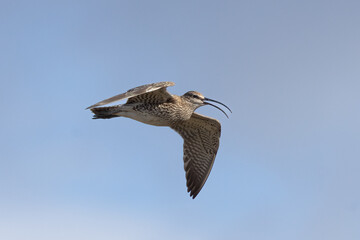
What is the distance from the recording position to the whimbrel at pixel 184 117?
1589 cm

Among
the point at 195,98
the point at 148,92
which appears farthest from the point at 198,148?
the point at 148,92

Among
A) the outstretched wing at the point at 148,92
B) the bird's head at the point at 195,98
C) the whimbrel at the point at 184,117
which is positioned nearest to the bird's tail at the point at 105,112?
the whimbrel at the point at 184,117

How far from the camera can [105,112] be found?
54.6ft

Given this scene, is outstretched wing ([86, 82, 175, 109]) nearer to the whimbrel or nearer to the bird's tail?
the whimbrel

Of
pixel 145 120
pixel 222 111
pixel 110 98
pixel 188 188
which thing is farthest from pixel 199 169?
pixel 110 98

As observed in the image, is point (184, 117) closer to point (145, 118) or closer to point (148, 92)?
point (145, 118)

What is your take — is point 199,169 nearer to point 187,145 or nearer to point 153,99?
point 187,145

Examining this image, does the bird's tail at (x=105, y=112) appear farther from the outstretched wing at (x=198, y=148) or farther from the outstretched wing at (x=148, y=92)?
the outstretched wing at (x=198, y=148)

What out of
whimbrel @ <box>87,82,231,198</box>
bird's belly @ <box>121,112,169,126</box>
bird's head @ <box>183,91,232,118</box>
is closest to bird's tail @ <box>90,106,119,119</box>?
whimbrel @ <box>87,82,231,198</box>

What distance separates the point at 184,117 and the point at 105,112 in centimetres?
240

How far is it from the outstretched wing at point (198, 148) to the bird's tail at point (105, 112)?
276cm

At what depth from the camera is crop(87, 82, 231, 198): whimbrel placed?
1589cm

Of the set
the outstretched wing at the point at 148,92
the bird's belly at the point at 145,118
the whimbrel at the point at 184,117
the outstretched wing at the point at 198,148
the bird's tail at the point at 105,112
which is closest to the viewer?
the outstretched wing at the point at 148,92

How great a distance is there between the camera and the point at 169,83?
15281 millimetres
